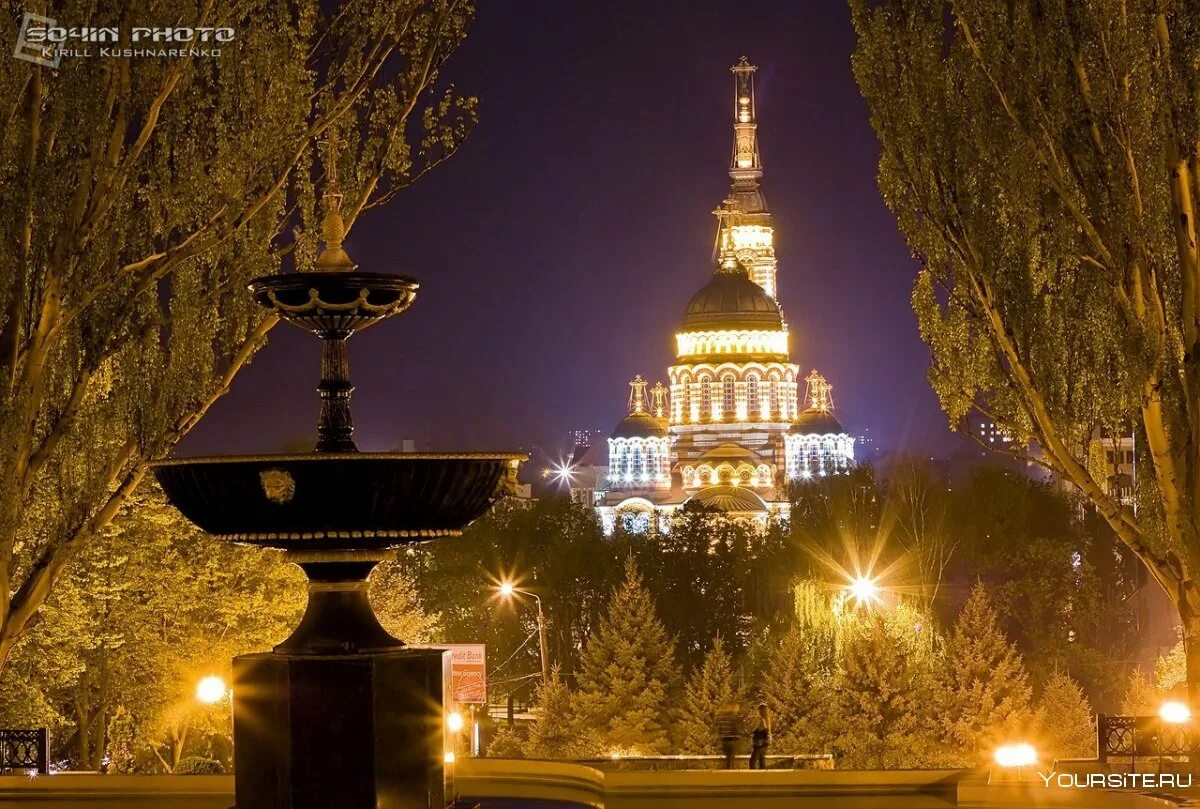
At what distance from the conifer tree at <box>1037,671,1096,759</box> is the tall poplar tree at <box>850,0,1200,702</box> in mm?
18549

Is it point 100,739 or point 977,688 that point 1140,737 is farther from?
point 977,688

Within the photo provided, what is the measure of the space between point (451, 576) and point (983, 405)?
42.5 m

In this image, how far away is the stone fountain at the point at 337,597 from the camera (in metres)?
10.4

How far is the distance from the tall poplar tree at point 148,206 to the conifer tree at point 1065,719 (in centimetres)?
2212

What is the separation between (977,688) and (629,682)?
325 inches

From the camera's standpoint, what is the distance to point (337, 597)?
35.7ft

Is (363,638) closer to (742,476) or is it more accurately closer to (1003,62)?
(1003,62)

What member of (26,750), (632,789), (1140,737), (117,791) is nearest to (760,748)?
(1140,737)

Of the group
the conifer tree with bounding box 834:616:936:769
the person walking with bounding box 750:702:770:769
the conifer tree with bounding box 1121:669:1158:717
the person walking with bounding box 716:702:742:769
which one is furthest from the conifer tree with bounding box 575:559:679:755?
the person walking with bounding box 750:702:770:769

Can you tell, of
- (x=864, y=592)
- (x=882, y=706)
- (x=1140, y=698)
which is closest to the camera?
(x=1140, y=698)

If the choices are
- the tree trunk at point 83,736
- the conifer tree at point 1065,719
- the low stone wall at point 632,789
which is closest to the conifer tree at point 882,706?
the conifer tree at point 1065,719

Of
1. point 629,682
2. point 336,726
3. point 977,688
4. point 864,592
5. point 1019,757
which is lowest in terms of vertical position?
point 336,726

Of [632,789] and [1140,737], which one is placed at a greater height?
[1140,737]

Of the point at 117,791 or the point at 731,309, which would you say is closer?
the point at 117,791
